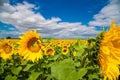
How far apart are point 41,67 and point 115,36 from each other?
2310 mm

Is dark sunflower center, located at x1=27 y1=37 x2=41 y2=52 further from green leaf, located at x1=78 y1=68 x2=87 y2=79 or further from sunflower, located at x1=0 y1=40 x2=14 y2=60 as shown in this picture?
green leaf, located at x1=78 y1=68 x2=87 y2=79

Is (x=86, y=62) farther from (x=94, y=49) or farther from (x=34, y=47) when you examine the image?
(x=34, y=47)

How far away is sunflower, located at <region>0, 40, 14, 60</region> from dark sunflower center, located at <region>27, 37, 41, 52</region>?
1838 millimetres

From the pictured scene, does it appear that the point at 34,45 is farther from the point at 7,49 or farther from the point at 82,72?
the point at 82,72

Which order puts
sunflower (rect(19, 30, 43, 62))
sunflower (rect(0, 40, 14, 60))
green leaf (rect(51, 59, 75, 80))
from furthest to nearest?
sunflower (rect(0, 40, 14, 60))
sunflower (rect(19, 30, 43, 62))
green leaf (rect(51, 59, 75, 80))

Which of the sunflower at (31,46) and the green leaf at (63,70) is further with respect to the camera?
the sunflower at (31,46)

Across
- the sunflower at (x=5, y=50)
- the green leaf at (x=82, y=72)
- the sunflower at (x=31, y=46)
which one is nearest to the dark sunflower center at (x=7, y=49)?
the sunflower at (x=5, y=50)

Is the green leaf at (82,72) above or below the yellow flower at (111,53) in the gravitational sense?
below

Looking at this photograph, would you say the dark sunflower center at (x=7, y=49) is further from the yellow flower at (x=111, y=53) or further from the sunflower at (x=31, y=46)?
the yellow flower at (x=111, y=53)

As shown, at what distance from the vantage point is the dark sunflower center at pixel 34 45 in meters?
4.39

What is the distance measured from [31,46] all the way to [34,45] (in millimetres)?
105

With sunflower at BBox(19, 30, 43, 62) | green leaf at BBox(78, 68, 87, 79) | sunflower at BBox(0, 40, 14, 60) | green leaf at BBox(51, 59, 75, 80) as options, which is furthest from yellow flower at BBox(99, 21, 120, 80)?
sunflower at BBox(0, 40, 14, 60)

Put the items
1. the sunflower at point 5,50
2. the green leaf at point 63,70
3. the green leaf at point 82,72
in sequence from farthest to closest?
1. the sunflower at point 5,50
2. the green leaf at point 82,72
3. the green leaf at point 63,70

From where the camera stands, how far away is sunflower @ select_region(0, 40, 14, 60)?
6.22 meters
